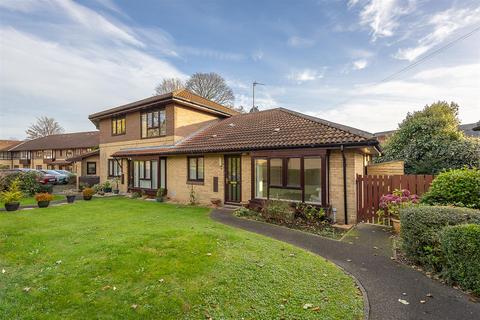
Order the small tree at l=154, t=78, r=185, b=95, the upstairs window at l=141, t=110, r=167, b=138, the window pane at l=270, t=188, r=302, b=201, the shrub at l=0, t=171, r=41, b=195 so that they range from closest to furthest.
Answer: the window pane at l=270, t=188, r=302, b=201, the upstairs window at l=141, t=110, r=167, b=138, the shrub at l=0, t=171, r=41, b=195, the small tree at l=154, t=78, r=185, b=95

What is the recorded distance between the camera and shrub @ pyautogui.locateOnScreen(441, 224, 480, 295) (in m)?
3.78

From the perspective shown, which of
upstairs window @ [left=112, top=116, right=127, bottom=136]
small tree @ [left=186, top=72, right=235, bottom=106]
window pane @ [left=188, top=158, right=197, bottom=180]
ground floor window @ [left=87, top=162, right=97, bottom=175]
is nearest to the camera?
window pane @ [left=188, top=158, right=197, bottom=180]

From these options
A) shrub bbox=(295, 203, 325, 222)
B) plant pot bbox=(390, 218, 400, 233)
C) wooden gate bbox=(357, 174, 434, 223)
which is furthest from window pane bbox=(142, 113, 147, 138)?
plant pot bbox=(390, 218, 400, 233)

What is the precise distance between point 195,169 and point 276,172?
5529 millimetres

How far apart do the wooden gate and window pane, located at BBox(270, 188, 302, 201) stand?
218cm

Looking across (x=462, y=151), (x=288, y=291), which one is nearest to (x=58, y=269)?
(x=288, y=291)

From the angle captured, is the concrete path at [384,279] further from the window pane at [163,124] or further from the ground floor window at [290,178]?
the window pane at [163,124]

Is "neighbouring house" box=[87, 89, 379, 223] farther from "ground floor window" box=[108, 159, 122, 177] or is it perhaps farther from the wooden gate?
the wooden gate

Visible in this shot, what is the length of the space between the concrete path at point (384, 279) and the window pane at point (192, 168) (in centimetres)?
710

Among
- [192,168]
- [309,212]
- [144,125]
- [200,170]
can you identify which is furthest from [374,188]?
[144,125]

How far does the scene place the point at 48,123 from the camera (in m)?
57.8

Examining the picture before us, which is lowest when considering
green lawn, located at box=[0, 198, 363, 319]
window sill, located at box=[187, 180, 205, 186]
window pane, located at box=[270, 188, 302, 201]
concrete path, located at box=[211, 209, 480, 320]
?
concrete path, located at box=[211, 209, 480, 320]

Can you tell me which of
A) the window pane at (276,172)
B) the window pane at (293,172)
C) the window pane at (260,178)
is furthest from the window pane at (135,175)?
the window pane at (293,172)

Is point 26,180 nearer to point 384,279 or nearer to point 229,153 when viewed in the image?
point 229,153
